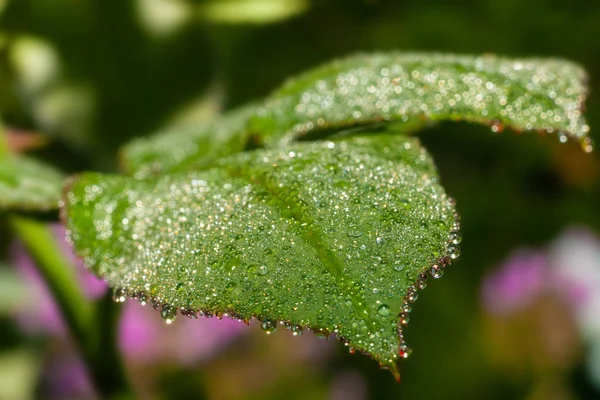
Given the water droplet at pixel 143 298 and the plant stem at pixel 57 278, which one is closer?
the water droplet at pixel 143 298

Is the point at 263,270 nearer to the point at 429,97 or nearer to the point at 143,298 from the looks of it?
the point at 143,298

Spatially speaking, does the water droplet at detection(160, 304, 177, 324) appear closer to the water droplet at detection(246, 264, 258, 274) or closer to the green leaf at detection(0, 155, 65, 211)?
the water droplet at detection(246, 264, 258, 274)

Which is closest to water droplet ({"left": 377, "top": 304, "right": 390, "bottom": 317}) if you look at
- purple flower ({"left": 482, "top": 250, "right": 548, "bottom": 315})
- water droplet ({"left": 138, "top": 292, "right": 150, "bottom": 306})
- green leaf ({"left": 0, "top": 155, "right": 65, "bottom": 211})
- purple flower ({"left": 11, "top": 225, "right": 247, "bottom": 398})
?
water droplet ({"left": 138, "top": 292, "right": 150, "bottom": 306})

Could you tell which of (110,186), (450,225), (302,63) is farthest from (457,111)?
(302,63)

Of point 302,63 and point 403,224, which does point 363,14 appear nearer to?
point 302,63

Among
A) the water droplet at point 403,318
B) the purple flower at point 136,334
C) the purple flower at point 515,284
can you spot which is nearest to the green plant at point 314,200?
the water droplet at point 403,318

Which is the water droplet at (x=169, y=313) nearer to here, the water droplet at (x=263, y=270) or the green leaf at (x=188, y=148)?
the water droplet at (x=263, y=270)

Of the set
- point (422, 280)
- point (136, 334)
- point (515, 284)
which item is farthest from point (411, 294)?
point (515, 284)
